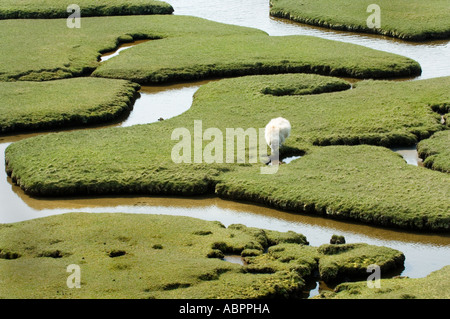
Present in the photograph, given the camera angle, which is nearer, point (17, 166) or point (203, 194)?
point (203, 194)

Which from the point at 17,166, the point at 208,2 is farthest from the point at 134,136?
the point at 208,2

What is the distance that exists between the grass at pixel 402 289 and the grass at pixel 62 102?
13465 millimetres

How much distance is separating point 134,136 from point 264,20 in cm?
1951

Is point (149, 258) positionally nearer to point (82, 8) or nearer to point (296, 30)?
point (296, 30)

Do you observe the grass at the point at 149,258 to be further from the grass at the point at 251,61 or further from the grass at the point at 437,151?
the grass at the point at 251,61

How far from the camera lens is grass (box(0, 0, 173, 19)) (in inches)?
1503

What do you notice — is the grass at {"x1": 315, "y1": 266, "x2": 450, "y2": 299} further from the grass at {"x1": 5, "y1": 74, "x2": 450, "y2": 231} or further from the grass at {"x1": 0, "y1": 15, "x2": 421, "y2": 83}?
the grass at {"x1": 0, "y1": 15, "x2": 421, "y2": 83}

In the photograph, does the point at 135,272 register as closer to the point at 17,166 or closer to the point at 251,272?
the point at 251,272

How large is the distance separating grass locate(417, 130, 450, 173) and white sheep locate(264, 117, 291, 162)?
373 centimetres

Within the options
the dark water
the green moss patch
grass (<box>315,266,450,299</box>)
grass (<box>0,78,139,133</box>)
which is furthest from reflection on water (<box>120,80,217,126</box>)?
grass (<box>315,266,450,299</box>)

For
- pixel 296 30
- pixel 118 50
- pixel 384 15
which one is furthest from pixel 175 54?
pixel 384 15

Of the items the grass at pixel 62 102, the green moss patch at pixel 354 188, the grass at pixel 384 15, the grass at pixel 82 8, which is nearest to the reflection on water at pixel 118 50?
the grass at pixel 62 102

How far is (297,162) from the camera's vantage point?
1784cm

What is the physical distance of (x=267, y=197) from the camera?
1630 cm
